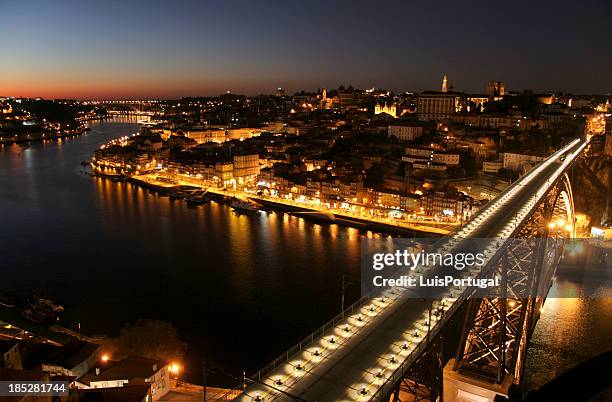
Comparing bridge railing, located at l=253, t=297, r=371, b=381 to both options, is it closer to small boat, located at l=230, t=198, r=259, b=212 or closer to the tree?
the tree

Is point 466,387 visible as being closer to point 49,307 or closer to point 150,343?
point 150,343

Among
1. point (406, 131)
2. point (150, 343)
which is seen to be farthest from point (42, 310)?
point (406, 131)

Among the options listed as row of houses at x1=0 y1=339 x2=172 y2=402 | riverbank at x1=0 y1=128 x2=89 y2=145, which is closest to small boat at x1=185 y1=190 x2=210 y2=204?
row of houses at x1=0 y1=339 x2=172 y2=402

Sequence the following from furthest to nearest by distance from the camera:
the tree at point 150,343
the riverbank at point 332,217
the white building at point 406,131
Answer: the white building at point 406,131
the riverbank at point 332,217
the tree at point 150,343

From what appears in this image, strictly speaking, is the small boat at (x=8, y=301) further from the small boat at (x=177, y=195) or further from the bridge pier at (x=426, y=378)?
the small boat at (x=177, y=195)

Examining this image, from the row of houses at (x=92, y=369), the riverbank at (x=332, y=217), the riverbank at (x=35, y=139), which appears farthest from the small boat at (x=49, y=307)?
the riverbank at (x=35, y=139)

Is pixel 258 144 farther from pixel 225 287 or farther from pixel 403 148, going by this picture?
pixel 225 287
